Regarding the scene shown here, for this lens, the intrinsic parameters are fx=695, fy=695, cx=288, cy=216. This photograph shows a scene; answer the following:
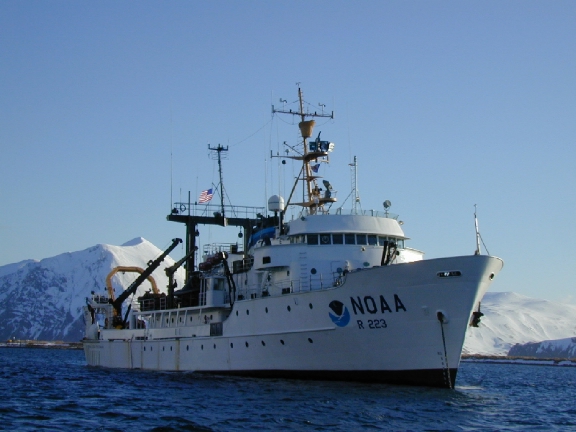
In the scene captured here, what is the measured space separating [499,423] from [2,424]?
45.6 ft

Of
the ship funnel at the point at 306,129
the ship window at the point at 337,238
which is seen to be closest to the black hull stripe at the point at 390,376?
the ship window at the point at 337,238

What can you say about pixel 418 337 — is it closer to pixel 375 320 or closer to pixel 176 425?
pixel 375 320

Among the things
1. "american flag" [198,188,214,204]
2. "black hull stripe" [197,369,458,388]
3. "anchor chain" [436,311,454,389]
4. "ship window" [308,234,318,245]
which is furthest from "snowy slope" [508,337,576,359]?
"anchor chain" [436,311,454,389]

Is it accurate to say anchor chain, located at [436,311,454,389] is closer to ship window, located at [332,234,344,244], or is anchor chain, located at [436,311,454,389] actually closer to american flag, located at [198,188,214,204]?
ship window, located at [332,234,344,244]

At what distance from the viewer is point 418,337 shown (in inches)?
1001

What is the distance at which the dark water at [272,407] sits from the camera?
19.0m

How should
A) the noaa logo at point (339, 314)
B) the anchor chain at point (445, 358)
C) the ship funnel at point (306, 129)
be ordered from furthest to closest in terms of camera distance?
the ship funnel at point (306, 129), the noaa logo at point (339, 314), the anchor chain at point (445, 358)

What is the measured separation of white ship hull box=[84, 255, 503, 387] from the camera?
24891 millimetres

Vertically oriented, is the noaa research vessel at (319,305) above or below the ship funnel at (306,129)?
below

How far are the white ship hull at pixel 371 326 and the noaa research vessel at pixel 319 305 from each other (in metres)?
0.04

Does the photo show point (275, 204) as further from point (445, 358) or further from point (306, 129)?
point (445, 358)

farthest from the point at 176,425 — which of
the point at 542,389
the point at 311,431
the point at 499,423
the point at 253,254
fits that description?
the point at 542,389

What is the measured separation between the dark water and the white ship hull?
825 millimetres

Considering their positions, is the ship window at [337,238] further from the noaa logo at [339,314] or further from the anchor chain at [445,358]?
the anchor chain at [445,358]
